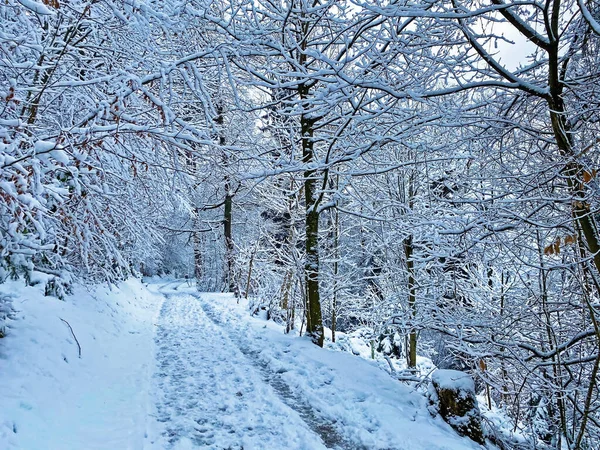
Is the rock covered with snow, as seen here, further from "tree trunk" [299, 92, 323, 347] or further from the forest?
"tree trunk" [299, 92, 323, 347]

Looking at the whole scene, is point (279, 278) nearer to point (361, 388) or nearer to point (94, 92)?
point (361, 388)

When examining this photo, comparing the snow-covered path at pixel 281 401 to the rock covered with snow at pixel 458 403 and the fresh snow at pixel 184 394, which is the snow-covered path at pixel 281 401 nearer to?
the fresh snow at pixel 184 394

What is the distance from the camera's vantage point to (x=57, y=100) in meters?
5.61

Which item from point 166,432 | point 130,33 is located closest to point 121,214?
point 130,33

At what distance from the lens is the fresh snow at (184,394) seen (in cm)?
427

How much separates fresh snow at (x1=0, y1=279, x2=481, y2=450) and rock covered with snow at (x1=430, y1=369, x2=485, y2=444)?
0.19 meters

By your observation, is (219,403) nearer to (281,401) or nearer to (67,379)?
(281,401)

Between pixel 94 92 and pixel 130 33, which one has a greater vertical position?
pixel 130 33

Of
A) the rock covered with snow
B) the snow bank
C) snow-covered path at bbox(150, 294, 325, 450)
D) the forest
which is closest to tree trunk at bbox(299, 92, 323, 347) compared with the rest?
the forest

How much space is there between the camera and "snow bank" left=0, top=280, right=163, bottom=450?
13.3 feet

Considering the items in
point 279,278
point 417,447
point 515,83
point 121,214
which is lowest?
point 417,447

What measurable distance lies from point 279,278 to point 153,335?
5332 mm

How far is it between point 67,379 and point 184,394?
1617mm

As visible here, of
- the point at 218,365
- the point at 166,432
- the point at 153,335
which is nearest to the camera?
the point at 166,432
